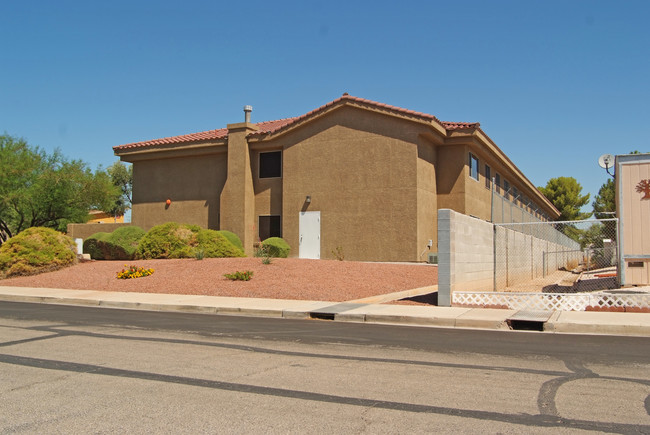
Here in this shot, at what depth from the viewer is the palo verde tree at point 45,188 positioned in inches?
1277

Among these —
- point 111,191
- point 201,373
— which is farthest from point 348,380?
point 111,191

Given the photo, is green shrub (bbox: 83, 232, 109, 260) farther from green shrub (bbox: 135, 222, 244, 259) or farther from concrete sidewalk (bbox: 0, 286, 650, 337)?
concrete sidewalk (bbox: 0, 286, 650, 337)

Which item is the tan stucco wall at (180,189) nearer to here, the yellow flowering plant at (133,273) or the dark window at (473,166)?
the yellow flowering plant at (133,273)

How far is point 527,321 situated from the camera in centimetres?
1161

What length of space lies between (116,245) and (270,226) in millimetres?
7242

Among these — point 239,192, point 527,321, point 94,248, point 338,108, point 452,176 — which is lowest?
point 527,321

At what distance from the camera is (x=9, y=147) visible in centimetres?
3406

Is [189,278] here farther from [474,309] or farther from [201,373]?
[201,373]

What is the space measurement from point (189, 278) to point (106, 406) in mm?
13703

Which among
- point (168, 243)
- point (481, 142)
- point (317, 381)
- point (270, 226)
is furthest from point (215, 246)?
point (317, 381)

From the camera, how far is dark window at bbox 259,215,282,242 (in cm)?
2873

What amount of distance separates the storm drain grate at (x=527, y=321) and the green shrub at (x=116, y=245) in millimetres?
17740

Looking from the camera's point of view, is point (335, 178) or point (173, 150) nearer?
point (335, 178)

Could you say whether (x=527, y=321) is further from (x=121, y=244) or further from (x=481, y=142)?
(x=121, y=244)
